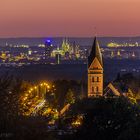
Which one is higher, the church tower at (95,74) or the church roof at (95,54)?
the church roof at (95,54)

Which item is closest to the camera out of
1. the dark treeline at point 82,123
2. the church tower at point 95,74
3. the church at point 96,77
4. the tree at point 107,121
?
the dark treeline at point 82,123

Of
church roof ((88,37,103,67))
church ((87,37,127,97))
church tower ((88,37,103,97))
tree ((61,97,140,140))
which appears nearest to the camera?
tree ((61,97,140,140))

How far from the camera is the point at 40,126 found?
707 inches

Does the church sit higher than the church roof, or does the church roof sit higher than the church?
the church roof

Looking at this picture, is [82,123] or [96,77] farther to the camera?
[96,77]

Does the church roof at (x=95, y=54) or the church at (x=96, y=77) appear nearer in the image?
the church at (x=96, y=77)

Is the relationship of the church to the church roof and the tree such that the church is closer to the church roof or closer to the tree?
the church roof

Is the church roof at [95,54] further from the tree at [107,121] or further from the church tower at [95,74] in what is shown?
the tree at [107,121]

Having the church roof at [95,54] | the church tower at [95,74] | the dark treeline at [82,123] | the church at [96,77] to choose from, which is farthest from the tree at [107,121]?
the church roof at [95,54]

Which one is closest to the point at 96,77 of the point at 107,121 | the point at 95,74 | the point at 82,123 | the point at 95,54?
the point at 95,74

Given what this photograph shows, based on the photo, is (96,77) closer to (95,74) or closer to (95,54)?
(95,74)

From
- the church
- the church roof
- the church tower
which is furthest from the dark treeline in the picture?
the church roof

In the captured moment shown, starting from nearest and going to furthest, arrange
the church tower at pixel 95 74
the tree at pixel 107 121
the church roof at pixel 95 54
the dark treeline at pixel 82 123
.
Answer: the dark treeline at pixel 82 123, the tree at pixel 107 121, the church tower at pixel 95 74, the church roof at pixel 95 54

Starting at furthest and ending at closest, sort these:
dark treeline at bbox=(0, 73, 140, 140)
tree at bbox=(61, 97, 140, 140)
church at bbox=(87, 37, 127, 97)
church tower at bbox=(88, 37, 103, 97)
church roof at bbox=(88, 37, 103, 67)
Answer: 1. church roof at bbox=(88, 37, 103, 67)
2. church tower at bbox=(88, 37, 103, 97)
3. church at bbox=(87, 37, 127, 97)
4. tree at bbox=(61, 97, 140, 140)
5. dark treeline at bbox=(0, 73, 140, 140)
